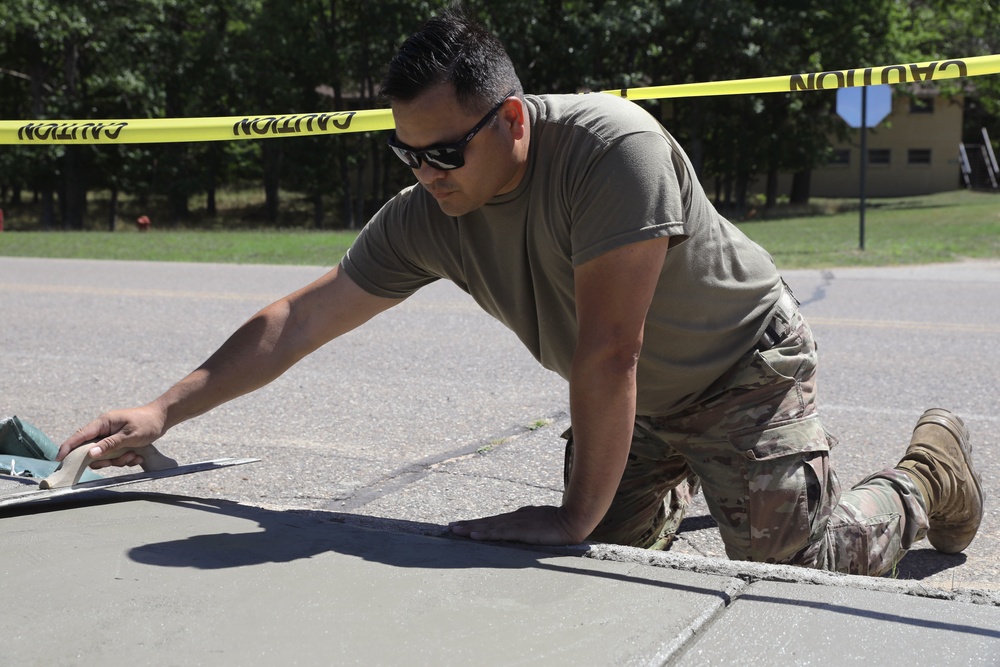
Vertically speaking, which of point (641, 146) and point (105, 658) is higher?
point (641, 146)

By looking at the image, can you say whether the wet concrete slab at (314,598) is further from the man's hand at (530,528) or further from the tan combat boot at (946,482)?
the tan combat boot at (946,482)

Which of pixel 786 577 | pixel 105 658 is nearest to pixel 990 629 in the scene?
pixel 786 577

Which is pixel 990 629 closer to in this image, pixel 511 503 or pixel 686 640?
pixel 686 640

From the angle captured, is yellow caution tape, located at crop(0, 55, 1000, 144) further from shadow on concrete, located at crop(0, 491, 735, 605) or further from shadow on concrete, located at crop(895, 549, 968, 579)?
shadow on concrete, located at crop(895, 549, 968, 579)

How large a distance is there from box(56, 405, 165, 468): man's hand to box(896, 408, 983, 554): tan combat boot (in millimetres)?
2218

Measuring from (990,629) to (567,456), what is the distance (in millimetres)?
1372

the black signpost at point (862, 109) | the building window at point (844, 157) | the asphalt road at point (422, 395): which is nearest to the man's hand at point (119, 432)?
the asphalt road at point (422, 395)

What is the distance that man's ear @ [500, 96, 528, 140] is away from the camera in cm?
243

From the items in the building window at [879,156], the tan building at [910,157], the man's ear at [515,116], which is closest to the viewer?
the man's ear at [515,116]

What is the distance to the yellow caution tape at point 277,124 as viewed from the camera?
390 centimetres

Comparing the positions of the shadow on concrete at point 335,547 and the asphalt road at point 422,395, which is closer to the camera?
the shadow on concrete at point 335,547

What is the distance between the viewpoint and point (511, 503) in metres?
3.71

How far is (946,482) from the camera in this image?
10.6ft

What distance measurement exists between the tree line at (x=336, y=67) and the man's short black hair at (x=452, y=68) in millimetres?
28331
